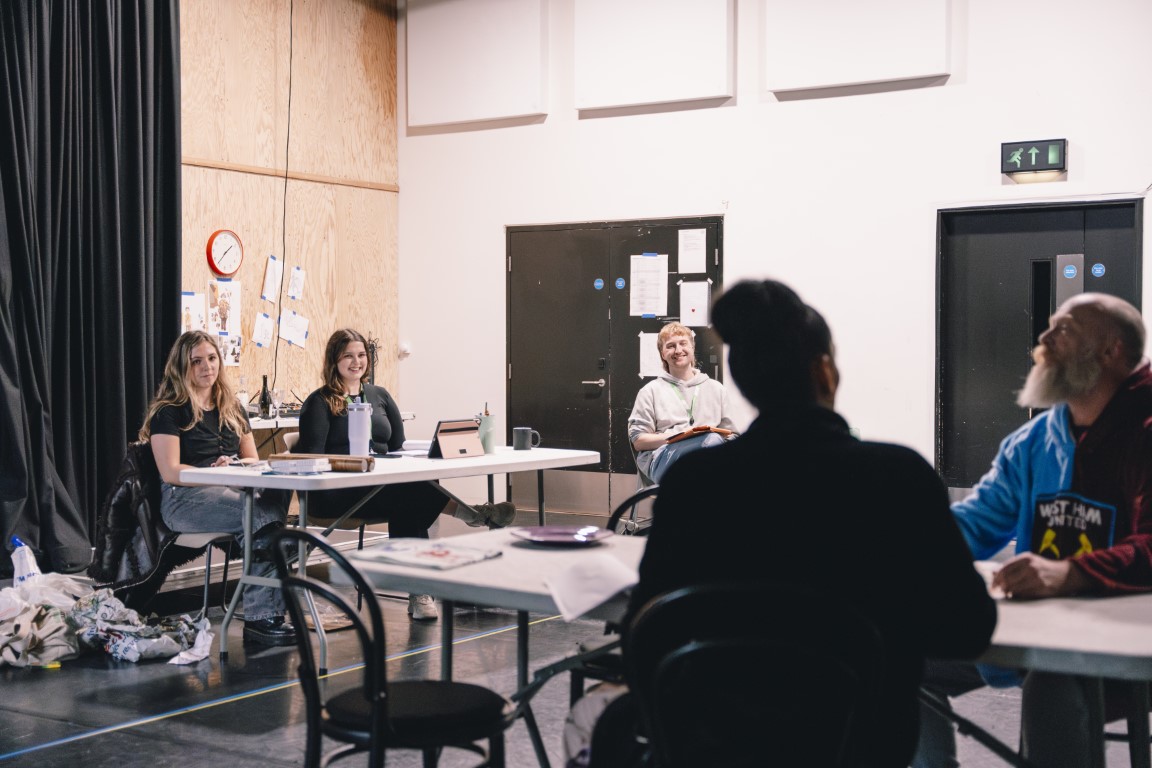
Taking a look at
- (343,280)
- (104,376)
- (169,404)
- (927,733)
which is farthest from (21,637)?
(343,280)

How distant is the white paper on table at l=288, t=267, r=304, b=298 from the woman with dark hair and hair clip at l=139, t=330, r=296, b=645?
2.77 meters

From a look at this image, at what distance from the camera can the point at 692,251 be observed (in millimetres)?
7387

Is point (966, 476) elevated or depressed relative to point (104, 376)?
depressed

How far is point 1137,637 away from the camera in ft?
5.23

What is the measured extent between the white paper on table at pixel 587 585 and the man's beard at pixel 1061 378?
0.84 meters

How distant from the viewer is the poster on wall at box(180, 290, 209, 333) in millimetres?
6656

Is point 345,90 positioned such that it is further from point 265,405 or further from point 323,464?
point 323,464

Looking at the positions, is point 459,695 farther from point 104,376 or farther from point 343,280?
point 343,280

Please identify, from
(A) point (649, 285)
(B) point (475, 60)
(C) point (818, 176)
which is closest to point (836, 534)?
(C) point (818, 176)

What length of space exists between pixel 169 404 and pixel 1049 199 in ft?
15.0

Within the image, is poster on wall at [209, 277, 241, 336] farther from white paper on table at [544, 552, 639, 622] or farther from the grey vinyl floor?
white paper on table at [544, 552, 639, 622]

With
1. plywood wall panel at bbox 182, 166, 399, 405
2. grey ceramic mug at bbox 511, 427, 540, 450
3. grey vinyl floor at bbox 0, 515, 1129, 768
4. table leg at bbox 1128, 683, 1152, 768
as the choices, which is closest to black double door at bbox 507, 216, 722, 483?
plywood wall panel at bbox 182, 166, 399, 405

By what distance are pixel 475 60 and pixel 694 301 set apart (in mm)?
2252

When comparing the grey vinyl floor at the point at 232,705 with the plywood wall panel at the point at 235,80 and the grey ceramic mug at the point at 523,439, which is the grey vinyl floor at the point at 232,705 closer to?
the grey ceramic mug at the point at 523,439
